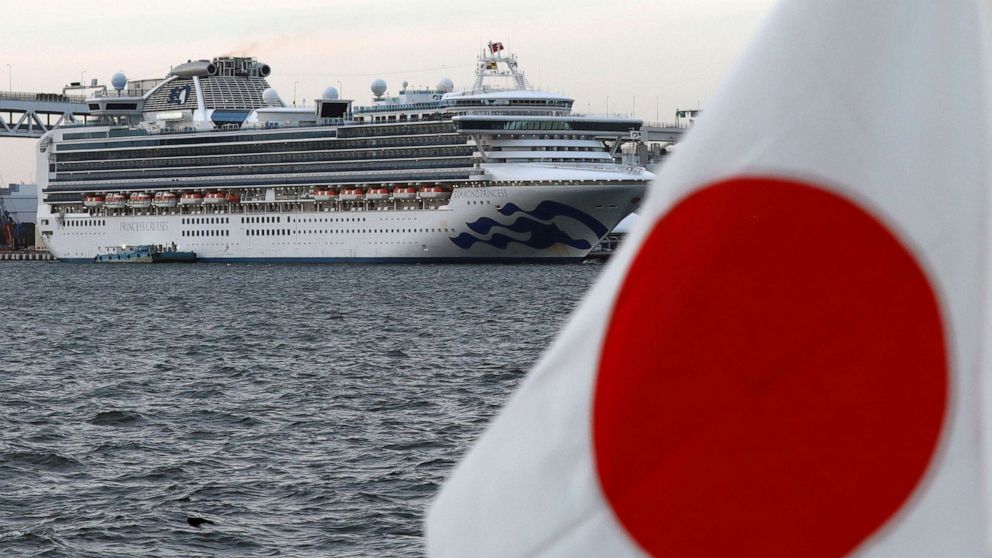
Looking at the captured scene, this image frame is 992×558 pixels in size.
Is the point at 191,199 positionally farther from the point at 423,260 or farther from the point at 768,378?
the point at 768,378

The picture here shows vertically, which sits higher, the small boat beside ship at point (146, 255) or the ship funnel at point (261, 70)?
the ship funnel at point (261, 70)

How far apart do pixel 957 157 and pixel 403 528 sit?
12.5 m

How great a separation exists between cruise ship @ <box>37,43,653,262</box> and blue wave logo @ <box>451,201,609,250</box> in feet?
0.25

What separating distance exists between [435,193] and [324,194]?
752 centimetres

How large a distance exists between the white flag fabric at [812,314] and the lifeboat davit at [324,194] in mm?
79351

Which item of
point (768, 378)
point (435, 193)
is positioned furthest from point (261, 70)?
point (768, 378)

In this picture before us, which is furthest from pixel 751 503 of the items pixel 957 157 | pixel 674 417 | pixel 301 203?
pixel 301 203

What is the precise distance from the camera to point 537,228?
2862 inches

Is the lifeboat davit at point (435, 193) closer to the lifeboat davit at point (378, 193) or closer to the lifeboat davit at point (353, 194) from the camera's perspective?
the lifeboat davit at point (378, 193)

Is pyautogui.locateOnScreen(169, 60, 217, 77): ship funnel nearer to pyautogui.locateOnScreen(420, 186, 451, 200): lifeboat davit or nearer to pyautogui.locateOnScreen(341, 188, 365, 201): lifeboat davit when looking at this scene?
pyautogui.locateOnScreen(341, 188, 365, 201): lifeboat davit

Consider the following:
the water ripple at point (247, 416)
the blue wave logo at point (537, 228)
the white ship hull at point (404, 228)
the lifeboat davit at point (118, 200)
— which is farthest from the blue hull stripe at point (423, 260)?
the water ripple at point (247, 416)

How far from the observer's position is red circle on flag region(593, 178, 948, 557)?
210cm

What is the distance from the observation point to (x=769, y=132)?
7.16 feet

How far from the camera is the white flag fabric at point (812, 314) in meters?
2.08
